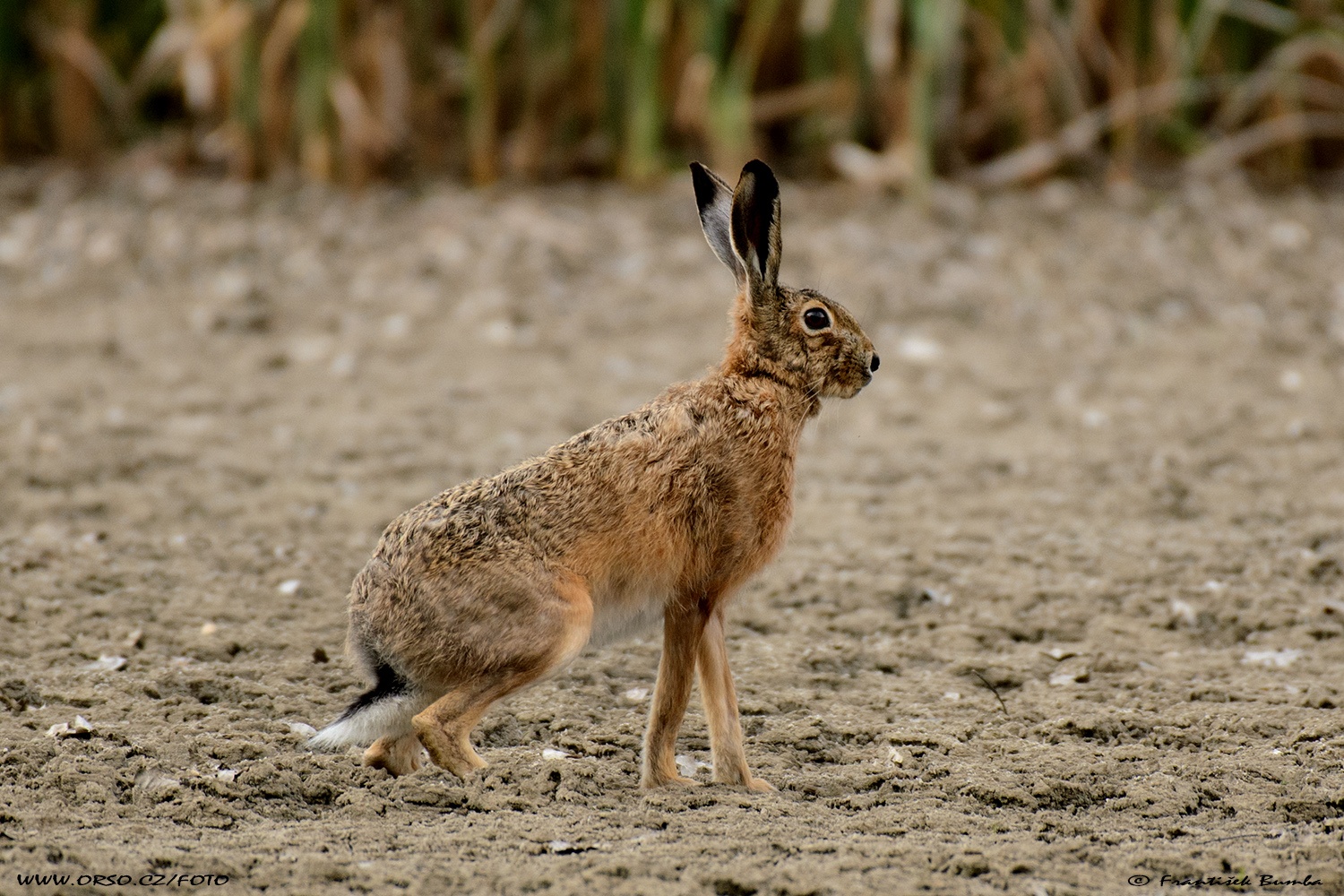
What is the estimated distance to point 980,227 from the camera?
388 inches

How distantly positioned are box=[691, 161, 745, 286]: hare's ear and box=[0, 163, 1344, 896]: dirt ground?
4.27 ft

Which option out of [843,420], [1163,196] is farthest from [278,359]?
[1163,196]

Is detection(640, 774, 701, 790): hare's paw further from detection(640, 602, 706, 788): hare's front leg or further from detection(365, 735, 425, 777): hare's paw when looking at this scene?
detection(365, 735, 425, 777): hare's paw

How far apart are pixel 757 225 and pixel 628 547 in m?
0.94

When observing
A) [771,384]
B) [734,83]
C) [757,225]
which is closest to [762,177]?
[757,225]

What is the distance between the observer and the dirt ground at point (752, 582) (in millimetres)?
3748

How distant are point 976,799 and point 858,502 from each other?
8.74 feet

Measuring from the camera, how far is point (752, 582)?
17.2 feet

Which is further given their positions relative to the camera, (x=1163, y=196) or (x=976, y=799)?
(x=1163, y=196)

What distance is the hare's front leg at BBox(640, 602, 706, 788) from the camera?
4.13 m

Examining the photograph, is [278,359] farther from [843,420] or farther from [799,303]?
[799,303]

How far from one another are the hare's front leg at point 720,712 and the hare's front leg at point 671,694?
0.06 metres

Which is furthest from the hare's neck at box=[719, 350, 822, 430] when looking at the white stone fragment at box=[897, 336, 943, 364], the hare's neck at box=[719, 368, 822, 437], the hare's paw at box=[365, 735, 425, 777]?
the white stone fragment at box=[897, 336, 943, 364]

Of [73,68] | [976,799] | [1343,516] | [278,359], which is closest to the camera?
[976,799]
